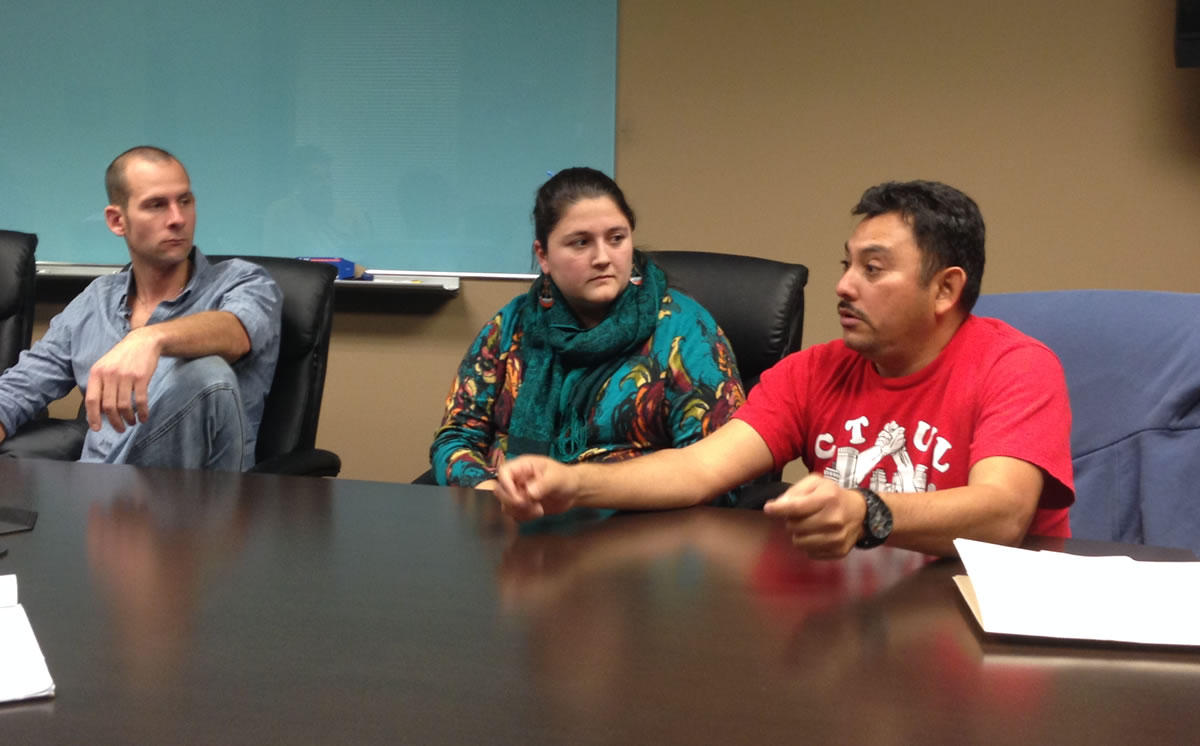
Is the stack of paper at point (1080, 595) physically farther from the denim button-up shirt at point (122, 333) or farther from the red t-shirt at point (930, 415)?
the denim button-up shirt at point (122, 333)

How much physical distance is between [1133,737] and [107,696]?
2.31 feet

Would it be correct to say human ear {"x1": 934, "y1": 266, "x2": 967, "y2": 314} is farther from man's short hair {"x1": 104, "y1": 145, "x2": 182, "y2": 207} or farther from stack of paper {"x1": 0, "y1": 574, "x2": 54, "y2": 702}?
man's short hair {"x1": 104, "y1": 145, "x2": 182, "y2": 207}

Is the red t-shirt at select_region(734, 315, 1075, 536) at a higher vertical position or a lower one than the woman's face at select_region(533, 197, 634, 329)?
lower

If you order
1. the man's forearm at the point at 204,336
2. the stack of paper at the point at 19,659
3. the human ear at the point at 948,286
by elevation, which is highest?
the human ear at the point at 948,286

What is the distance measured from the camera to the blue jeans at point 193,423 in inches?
76.2

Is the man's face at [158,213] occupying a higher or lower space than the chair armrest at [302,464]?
higher

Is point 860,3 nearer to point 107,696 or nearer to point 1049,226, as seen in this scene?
point 1049,226

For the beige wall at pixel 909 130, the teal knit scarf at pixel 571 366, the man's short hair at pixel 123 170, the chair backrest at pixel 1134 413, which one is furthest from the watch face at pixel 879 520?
the beige wall at pixel 909 130

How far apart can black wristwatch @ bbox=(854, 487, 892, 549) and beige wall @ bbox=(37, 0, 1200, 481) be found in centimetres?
225

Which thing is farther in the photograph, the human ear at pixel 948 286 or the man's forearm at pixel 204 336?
the man's forearm at pixel 204 336

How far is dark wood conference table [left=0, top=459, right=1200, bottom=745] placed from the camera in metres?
0.75

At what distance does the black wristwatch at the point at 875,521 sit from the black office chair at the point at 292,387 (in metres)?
1.39

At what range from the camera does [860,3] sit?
3.21 meters

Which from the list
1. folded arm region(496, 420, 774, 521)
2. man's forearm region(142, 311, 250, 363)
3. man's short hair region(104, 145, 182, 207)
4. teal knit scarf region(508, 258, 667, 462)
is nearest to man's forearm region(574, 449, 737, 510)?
folded arm region(496, 420, 774, 521)
